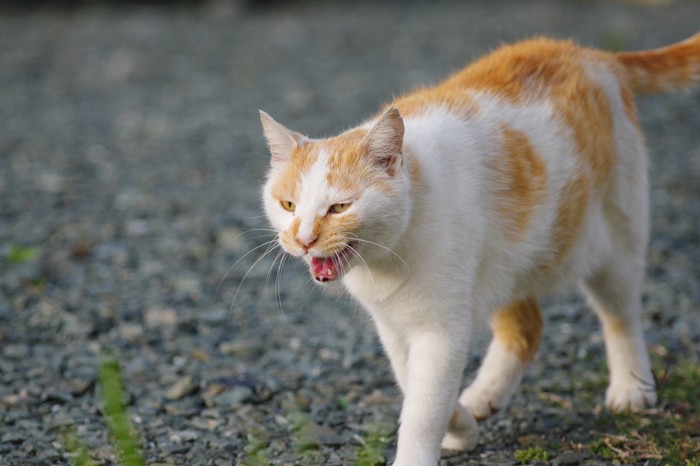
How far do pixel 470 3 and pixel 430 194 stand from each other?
46.1ft

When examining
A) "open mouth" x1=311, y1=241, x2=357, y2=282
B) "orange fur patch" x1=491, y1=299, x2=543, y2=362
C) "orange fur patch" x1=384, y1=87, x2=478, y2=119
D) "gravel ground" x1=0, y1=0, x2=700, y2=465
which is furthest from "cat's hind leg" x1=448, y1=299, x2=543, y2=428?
"open mouth" x1=311, y1=241, x2=357, y2=282

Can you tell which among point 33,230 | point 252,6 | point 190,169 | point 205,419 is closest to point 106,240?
point 33,230

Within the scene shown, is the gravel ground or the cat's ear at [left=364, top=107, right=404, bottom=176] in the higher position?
the cat's ear at [left=364, top=107, right=404, bottom=176]

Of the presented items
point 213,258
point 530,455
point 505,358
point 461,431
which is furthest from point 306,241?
point 213,258

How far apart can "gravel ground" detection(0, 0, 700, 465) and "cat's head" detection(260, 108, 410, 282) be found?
3.06 feet

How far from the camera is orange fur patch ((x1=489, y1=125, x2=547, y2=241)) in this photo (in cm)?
346

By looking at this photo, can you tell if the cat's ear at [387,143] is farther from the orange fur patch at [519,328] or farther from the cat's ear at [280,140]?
the orange fur patch at [519,328]

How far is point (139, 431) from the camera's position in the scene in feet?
12.5

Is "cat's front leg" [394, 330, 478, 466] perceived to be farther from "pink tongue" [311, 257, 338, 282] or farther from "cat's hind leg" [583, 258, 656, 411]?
"cat's hind leg" [583, 258, 656, 411]

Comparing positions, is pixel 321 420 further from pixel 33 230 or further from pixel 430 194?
pixel 33 230

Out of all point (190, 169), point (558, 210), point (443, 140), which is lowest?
point (190, 169)

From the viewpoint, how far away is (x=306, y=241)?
2.94m

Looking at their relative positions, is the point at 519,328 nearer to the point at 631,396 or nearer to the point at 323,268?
the point at 631,396

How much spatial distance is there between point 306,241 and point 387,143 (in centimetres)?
45
